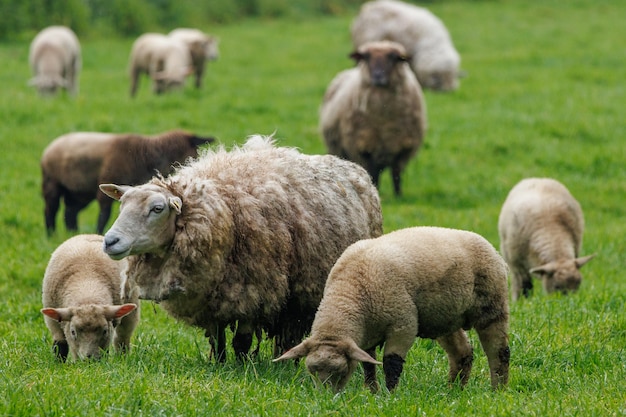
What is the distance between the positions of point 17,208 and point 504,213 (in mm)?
6124

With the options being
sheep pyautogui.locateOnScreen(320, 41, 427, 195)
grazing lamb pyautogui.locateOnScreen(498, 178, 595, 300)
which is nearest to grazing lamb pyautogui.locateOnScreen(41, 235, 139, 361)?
grazing lamb pyautogui.locateOnScreen(498, 178, 595, 300)

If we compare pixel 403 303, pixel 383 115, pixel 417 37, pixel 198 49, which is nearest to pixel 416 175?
pixel 383 115

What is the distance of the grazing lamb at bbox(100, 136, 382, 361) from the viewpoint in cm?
605

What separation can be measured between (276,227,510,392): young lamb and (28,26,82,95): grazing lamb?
16153mm

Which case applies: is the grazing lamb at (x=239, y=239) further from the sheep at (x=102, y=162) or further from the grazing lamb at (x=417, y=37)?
the grazing lamb at (x=417, y=37)

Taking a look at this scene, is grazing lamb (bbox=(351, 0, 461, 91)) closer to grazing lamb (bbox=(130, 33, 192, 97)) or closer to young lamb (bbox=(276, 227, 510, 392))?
grazing lamb (bbox=(130, 33, 192, 97))

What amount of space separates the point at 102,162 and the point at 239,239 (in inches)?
227

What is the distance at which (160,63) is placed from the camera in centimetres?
2178

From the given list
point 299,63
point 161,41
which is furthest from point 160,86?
point 299,63

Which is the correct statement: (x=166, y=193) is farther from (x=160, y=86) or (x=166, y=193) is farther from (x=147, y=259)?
(x=160, y=86)

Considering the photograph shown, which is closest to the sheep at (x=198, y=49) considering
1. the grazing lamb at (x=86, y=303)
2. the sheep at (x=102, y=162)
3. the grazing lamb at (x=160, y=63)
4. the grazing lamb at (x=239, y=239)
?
the grazing lamb at (x=160, y=63)

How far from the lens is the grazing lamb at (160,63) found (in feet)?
69.0

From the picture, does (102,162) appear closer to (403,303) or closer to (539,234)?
(539,234)

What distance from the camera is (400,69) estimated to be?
547 inches
